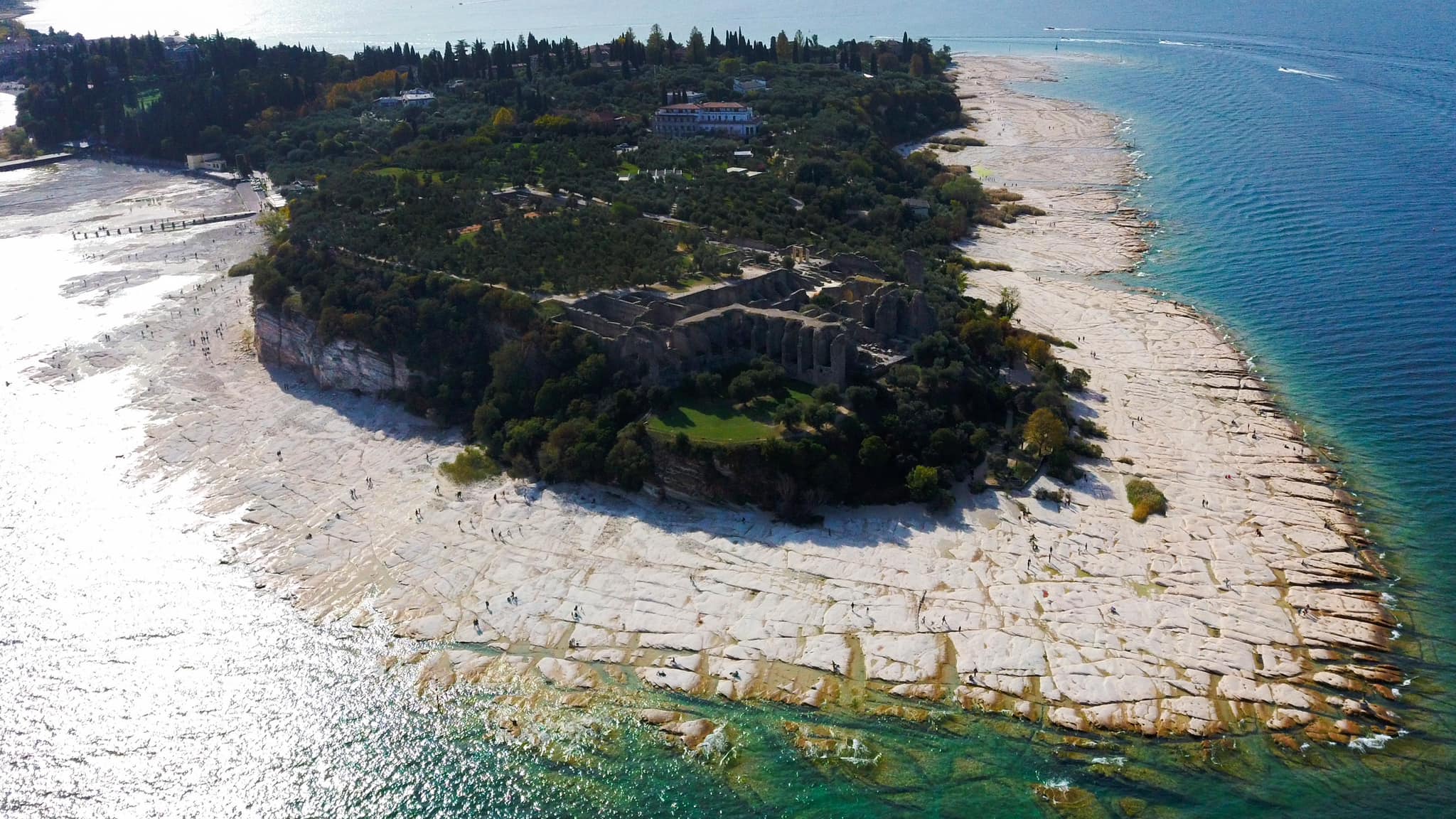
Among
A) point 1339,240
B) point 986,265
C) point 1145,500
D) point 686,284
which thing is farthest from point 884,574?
A: point 1339,240

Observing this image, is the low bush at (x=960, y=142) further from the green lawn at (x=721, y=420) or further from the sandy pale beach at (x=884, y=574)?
the green lawn at (x=721, y=420)

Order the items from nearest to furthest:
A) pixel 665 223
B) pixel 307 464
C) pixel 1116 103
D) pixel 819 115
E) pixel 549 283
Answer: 1. pixel 307 464
2. pixel 549 283
3. pixel 665 223
4. pixel 819 115
5. pixel 1116 103

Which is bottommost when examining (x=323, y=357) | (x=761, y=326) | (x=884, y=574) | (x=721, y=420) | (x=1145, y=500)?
(x=884, y=574)

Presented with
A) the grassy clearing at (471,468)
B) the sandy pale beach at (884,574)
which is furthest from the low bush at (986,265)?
the grassy clearing at (471,468)

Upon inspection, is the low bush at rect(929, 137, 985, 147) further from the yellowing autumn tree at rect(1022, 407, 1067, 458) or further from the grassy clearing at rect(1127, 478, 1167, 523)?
the grassy clearing at rect(1127, 478, 1167, 523)

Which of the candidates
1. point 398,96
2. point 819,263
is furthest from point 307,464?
point 398,96

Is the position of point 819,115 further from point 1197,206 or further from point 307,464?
point 307,464

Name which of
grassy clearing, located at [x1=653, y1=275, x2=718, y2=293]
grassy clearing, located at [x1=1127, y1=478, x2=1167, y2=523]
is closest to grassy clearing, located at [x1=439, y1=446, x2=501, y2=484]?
grassy clearing, located at [x1=653, y1=275, x2=718, y2=293]

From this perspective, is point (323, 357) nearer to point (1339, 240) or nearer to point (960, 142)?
point (1339, 240)
